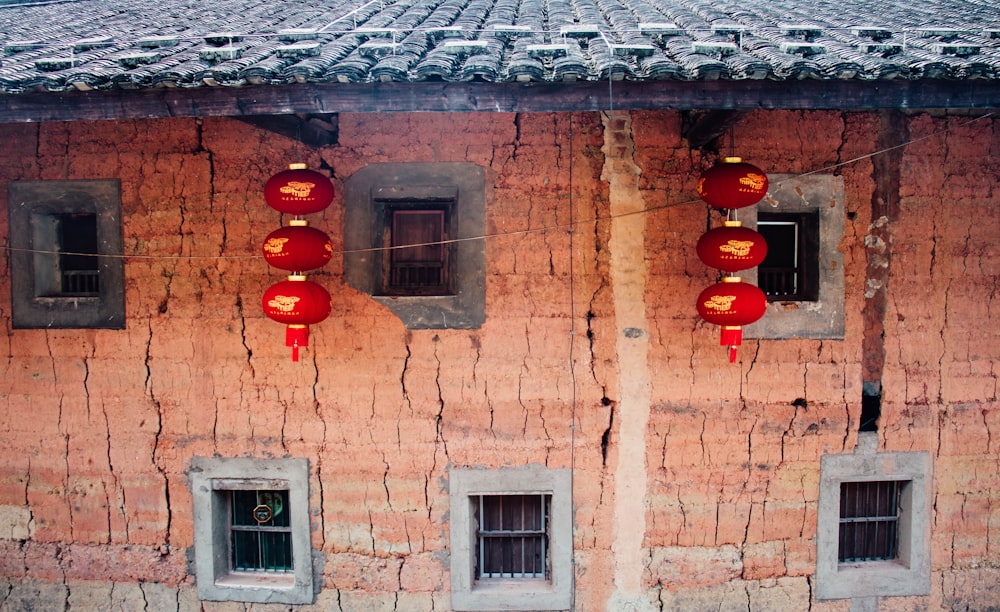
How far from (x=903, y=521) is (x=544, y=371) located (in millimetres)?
3346

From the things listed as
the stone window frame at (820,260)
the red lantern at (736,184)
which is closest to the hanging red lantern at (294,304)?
the red lantern at (736,184)

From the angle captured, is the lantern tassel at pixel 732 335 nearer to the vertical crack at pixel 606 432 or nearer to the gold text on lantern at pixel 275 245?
the vertical crack at pixel 606 432

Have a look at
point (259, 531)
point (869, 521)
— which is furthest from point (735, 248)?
point (259, 531)

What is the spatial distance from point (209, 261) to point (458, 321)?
2.11 metres

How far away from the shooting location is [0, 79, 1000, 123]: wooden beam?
3.07 m

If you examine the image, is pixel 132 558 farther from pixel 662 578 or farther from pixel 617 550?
pixel 662 578

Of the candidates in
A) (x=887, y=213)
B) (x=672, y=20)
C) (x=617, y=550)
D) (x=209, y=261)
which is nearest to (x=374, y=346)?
(x=209, y=261)

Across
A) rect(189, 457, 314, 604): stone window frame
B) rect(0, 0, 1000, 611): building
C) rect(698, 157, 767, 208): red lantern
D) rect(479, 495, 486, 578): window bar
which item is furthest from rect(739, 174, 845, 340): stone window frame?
rect(189, 457, 314, 604): stone window frame

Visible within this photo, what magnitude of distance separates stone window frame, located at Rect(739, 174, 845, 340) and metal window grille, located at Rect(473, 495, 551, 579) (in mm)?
2324

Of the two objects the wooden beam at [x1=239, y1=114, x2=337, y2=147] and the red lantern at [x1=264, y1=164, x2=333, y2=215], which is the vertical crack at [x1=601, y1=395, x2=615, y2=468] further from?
the wooden beam at [x1=239, y1=114, x2=337, y2=147]

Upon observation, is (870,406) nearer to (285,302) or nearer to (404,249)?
(404,249)

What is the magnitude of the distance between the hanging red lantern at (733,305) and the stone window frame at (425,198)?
1732mm

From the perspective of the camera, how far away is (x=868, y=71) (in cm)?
298

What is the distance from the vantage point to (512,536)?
471 centimetres
